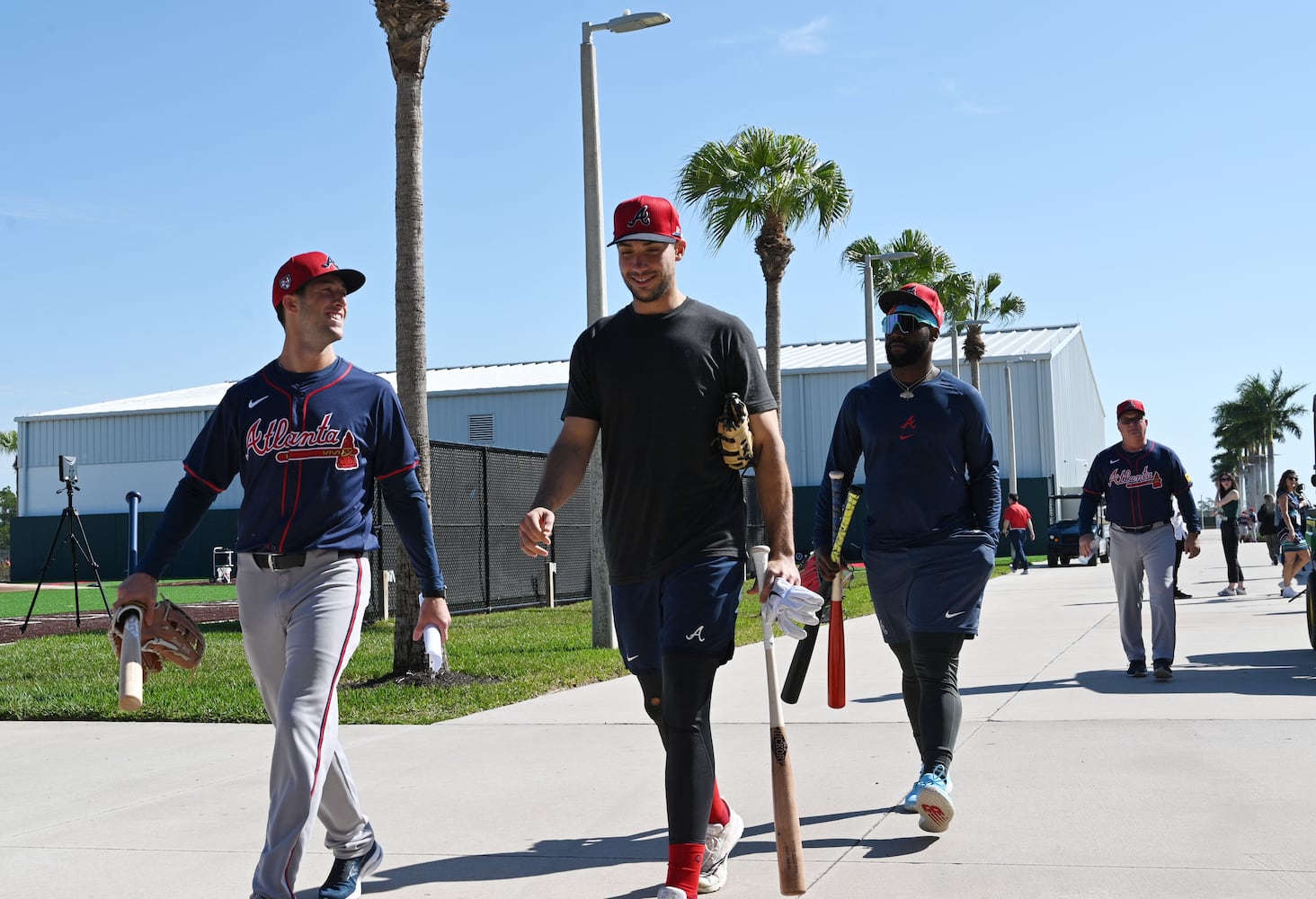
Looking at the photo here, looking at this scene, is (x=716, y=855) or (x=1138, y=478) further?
(x=1138, y=478)

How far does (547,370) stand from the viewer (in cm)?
5819

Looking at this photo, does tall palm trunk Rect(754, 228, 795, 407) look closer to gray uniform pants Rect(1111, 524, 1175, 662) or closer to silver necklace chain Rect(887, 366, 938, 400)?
gray uniform pants Rect(1111, 524, 1175, 662)

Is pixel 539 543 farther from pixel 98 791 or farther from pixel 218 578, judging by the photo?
pixel 218 578

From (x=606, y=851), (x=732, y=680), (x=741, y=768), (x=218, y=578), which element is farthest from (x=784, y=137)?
→ (x=218, y=578)

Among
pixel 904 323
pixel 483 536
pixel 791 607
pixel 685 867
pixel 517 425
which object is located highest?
pixel 904 323

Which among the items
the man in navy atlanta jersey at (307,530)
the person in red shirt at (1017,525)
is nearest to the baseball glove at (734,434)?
the man in navy atlanta jersey at (307,530)

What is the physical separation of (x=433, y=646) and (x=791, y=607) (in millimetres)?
1103

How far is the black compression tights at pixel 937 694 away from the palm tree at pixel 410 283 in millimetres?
6239

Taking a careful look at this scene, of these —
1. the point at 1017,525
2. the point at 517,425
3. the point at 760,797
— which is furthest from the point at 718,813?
the point at 517,425

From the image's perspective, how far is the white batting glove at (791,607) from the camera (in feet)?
13.1

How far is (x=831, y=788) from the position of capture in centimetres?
598

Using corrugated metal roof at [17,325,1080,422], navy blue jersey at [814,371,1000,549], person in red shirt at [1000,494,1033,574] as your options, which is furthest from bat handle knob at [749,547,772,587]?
corrugated metal roof at [17,325,1080,422]

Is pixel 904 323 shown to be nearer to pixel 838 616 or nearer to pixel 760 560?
pixel 838 616

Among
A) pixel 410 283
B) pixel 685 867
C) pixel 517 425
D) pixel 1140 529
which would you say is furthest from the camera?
pixel 517 425
